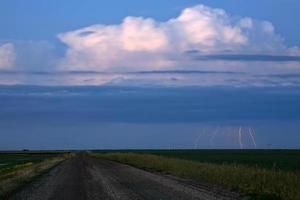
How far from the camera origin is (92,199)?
2297 cm

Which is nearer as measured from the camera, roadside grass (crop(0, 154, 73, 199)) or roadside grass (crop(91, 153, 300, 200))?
roadside grass (crop(91, 153, 300, 200))

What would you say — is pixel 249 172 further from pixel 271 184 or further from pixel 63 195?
pixel 63 195

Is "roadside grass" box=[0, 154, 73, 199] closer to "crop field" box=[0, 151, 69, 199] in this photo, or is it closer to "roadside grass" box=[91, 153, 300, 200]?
"crop field" box=[0, 151, 69, 199]

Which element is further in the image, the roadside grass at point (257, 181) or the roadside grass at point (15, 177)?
the roadside grass at point (15, 177)

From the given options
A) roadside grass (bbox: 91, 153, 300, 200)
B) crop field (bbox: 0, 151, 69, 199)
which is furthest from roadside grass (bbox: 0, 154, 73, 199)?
roadside grass (bbox: 91, 153, 300, 200)

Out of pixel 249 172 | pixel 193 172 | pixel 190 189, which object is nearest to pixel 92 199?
pixel 190 189

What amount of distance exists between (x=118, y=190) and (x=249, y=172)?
7.77 m

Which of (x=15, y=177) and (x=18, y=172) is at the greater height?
(x=18, y=172)

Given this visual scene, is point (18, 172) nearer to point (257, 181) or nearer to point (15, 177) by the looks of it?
point (15, 177)

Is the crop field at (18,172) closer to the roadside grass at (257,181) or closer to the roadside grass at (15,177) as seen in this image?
the roadside grass at (15,177)

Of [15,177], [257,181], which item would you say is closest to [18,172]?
[15,177]

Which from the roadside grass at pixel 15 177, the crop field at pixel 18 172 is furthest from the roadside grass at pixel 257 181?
the crop field at pixel 18 172

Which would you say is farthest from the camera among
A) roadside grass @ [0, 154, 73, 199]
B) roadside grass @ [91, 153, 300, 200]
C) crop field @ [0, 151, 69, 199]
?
crop field @ [0, 151, 69, 199]

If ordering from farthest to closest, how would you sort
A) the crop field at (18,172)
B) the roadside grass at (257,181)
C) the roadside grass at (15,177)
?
the crop field at (18,172), the roadside grass at (15,177), the roadside grass at (257,181)
